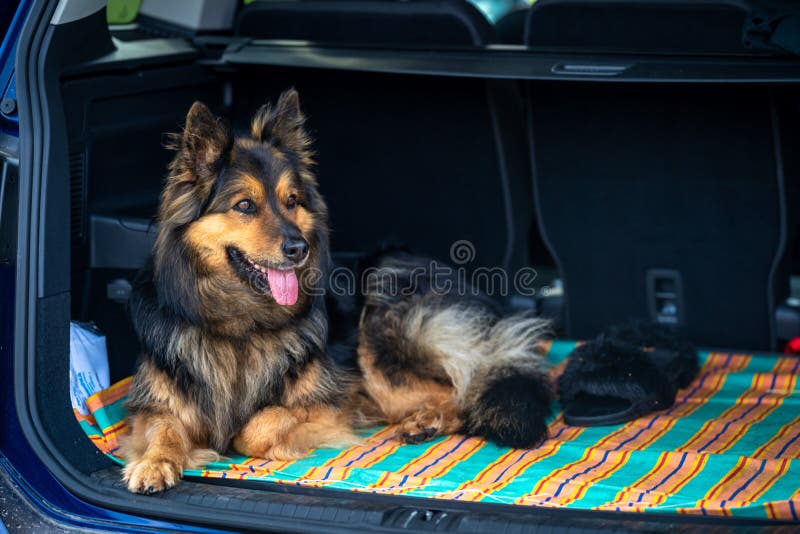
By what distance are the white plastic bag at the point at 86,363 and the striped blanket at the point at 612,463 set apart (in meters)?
0.04

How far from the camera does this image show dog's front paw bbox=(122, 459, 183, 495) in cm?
265

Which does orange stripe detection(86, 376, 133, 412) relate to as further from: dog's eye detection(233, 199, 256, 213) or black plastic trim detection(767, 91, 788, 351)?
black plastic trim detection(767, 91, 788, 351)

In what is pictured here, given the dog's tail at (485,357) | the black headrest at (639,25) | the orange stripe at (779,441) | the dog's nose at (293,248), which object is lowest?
the orange stripe at (779,441)

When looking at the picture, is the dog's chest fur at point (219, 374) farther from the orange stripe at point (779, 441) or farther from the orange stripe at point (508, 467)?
the orange stripe at point (779, 441)

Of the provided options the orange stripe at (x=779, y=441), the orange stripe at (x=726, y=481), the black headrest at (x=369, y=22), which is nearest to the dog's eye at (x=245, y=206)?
the black headrest at (x=369, y=22)

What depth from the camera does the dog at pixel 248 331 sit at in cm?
296

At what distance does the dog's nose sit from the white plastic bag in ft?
2.70

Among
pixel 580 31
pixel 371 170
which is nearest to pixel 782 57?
pixel 580 31

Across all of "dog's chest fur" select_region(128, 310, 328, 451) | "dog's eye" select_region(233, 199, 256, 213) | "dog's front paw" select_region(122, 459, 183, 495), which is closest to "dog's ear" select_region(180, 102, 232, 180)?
"dog's eye" select_region(233, 199, 256, 213)

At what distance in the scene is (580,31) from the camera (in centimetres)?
356

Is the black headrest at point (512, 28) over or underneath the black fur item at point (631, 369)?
over

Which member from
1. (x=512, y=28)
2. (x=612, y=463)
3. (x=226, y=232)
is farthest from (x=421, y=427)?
(x=512, y=28)

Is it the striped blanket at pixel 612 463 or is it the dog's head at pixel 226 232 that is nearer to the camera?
the striped blanket at pixel 612 463

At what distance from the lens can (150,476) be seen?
2674 mm
